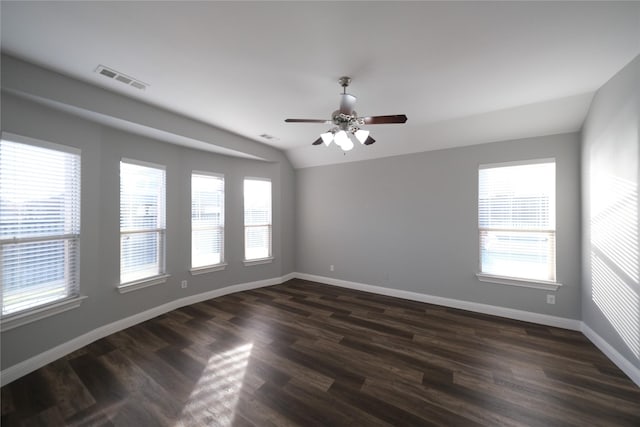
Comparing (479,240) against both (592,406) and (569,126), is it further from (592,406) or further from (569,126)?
(592,406)

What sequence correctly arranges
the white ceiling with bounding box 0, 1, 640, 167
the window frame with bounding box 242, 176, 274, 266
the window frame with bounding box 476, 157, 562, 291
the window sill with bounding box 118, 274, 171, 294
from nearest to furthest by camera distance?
the white ceiling with bounding box 0, 1, 640, 167, the window sill with bounding box 118, 274, 171, 294, the window frame with bounding box 476, 157, 562, 291, the window frame with bounding box 242, 176, 274, 266

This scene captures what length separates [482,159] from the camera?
344 centimetres

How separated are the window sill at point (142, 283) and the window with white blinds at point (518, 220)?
4.81 metres

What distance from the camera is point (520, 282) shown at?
10.5 ft

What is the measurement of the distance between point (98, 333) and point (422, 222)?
468 cm

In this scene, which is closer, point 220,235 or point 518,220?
point 518,220

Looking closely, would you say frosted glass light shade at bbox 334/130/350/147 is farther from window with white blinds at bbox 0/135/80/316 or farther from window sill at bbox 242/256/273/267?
window sill at bbox 242/256/273/267

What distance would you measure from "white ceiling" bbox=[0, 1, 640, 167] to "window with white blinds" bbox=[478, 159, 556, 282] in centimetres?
64

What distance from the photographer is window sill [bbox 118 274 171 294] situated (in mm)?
2939

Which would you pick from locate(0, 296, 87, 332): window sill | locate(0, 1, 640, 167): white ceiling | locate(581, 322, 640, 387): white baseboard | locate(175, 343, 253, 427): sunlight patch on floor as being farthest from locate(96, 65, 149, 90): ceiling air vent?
locate(581, 322, 640, 387): white baseboard

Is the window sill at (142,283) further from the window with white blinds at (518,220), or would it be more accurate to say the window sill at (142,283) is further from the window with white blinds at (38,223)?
the window with white blinds at (518,220)

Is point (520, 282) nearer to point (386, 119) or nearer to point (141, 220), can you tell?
point (386, 119)

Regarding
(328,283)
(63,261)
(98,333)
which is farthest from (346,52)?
(328,283)

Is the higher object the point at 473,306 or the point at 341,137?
the point at 341,137
